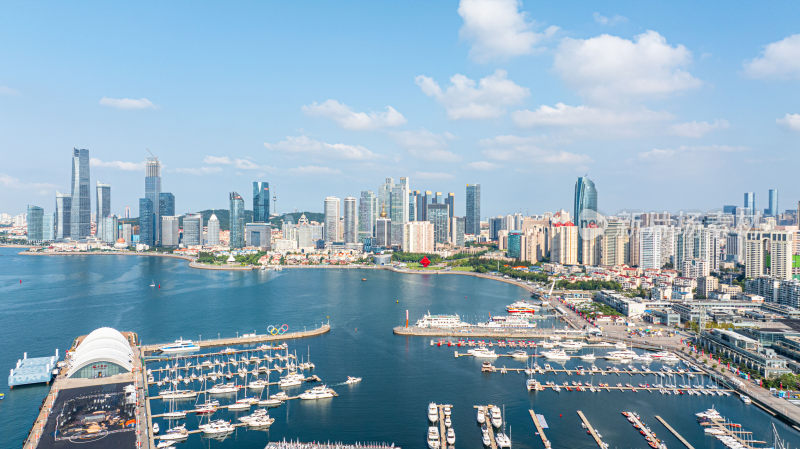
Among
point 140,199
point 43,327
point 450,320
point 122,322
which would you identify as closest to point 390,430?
point 450,320

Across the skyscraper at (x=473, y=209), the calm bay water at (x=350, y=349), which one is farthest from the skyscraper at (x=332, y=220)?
the calm bay water at (x=350, y=349)

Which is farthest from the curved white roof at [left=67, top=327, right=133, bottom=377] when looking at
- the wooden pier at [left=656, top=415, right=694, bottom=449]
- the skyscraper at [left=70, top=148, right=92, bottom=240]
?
the skyscraper at [left=70, top=148, right=92, bottom=240]

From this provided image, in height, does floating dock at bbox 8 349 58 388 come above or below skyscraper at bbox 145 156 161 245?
below

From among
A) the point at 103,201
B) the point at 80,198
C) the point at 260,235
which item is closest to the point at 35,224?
the point at 80,198

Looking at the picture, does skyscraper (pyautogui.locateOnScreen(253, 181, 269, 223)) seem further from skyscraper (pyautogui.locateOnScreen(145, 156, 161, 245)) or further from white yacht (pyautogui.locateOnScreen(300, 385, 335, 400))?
white yacht (pyautogui.locateOnScreen(300, 385, 335, 400))

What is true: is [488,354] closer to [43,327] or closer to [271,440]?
[271,440]
